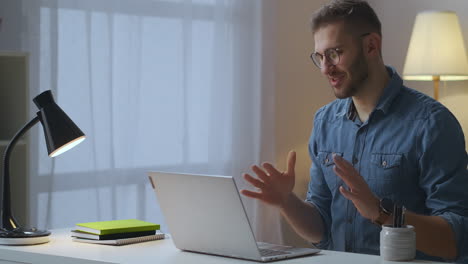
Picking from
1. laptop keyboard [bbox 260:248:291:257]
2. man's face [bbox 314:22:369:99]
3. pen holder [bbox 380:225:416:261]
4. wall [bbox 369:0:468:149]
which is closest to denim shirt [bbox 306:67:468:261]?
man's face [bbox 314:22:369:99]

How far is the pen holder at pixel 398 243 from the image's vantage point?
1880 millimetres

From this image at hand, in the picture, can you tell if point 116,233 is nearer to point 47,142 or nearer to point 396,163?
point 47,142

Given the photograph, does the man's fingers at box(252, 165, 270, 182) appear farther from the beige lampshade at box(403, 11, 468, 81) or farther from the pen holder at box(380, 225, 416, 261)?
the beige lampshade at box(403, 11, 468, 81)

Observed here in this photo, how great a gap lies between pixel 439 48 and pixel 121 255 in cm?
242

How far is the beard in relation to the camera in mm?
2574

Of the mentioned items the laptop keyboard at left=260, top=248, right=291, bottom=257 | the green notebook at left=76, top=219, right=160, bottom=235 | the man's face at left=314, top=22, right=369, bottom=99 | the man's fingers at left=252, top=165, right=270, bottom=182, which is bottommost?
the laptop keyboard at left=260, top=248, right=291, bottom=257

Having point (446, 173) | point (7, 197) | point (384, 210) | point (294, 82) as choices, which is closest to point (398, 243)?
point (384, 210)

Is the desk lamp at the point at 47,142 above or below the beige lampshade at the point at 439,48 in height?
below

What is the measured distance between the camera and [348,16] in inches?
102

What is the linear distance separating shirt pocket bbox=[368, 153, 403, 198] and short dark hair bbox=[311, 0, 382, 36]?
418 millimetres

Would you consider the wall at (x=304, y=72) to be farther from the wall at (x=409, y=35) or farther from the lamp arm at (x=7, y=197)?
the lamp arm at (x=7, y=197)

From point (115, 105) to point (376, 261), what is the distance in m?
1.88

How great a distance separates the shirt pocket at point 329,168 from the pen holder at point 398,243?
76cm

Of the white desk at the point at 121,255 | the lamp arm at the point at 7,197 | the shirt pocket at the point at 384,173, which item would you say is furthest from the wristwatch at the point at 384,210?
the lamp arm at the point at 7,197
